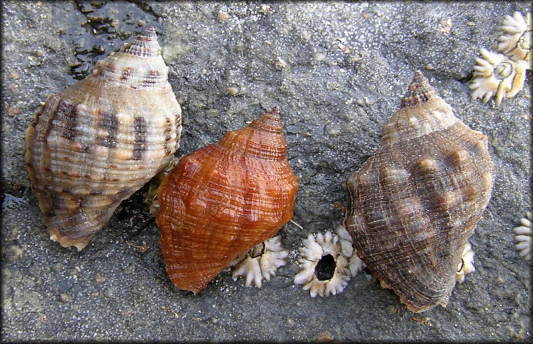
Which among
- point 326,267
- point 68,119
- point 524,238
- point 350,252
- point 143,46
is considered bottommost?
point 326,267

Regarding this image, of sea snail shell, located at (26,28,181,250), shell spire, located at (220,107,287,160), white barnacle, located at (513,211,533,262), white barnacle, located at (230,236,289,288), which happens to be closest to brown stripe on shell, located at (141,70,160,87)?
sea snail shell, located at (26,28,181,250)

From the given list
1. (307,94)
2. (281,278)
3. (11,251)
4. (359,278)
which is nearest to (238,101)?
(307,94)

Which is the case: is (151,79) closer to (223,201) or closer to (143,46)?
(143,46)

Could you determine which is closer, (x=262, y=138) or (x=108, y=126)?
(x=108, y=126)

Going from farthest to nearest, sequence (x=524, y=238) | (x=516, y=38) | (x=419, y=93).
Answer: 1. (x=516, y=38)
2. (x=524, y=238)
3. (x=419, y=93)

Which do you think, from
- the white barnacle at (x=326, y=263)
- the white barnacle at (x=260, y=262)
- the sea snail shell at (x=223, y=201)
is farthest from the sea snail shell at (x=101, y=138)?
the white barnacle at (x=326, y=263)

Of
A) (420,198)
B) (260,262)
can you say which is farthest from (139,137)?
(420,198)

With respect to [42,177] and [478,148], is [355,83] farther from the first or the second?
[42,177]
